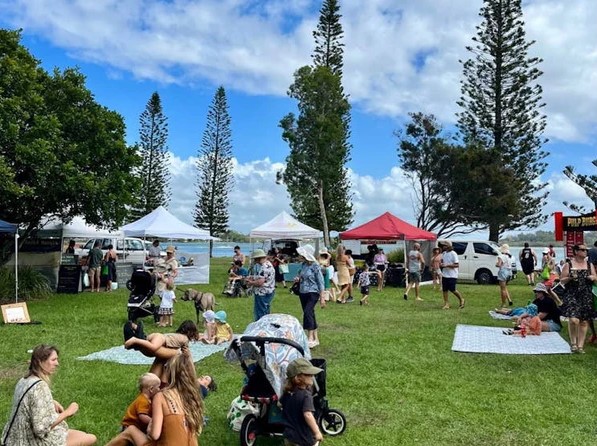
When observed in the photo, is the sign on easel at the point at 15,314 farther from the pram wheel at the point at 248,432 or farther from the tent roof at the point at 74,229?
the pram wheel at the point at 248,432

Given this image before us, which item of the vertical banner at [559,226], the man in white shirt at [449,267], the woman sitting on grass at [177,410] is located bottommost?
the woman sitting on grass at [177,410]

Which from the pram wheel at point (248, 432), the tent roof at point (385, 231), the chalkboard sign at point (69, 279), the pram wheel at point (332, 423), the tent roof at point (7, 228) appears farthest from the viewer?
the tent roof at point (385, 231)

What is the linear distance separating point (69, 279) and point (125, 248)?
258 inches

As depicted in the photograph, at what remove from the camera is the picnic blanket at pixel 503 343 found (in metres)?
7.98

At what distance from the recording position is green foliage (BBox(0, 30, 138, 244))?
1330cm

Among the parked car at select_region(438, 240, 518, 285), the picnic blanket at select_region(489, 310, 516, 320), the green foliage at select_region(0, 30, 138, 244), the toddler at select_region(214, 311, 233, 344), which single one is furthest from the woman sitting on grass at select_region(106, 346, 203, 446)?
the parked car at select_region(438, 240, 518, 285)

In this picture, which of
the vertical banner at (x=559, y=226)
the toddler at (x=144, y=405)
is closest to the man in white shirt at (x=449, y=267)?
the vertical banner at (x=559, y=226)

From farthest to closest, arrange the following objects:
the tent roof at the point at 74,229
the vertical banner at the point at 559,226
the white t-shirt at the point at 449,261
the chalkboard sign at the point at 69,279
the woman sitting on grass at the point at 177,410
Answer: the vertical banner at the point at 559,226 < the tent roof at the point at 74,229 < the chalkboard sign at the point at 69,279 < the white t-shirt at the point at 449,261 < the woman sitting on grass at the point at 177,410

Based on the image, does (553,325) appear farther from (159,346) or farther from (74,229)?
(74,229)

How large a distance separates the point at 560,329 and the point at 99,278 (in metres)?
12.4

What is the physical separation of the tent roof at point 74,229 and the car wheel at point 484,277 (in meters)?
12.2

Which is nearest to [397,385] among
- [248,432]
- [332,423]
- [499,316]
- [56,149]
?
[332,423]

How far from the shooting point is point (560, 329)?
32.0ft

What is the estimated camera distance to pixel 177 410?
10.8 feet
